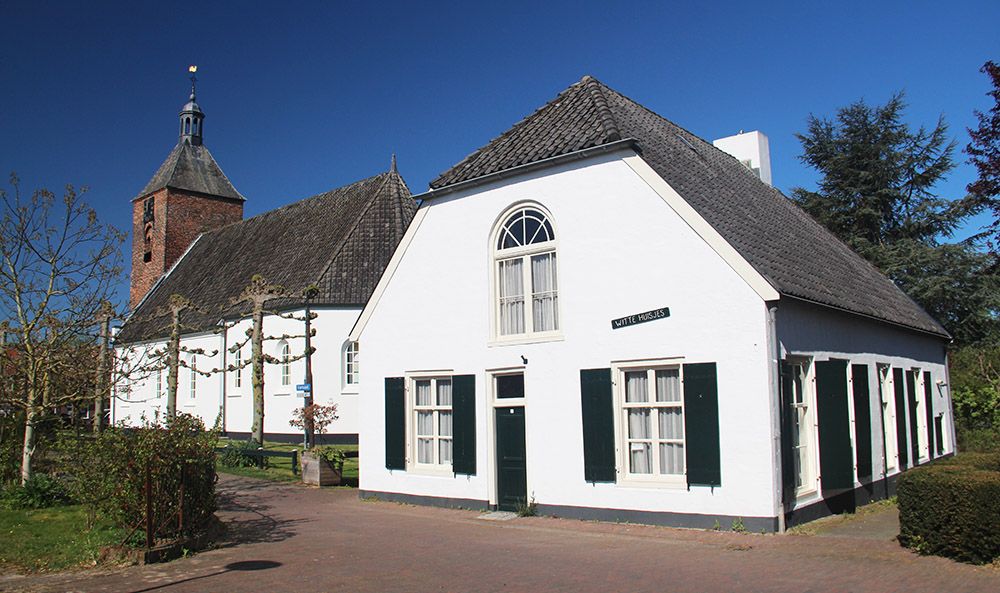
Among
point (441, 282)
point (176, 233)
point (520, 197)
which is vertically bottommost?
point (441, 282)

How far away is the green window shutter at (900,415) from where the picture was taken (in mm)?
→ 17109

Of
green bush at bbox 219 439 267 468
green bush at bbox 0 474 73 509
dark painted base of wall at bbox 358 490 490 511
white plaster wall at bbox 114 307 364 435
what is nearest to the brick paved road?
dark painted base of wall at bbox 358 490 490 511

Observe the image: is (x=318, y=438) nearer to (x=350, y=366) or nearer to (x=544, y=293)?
(x=350, y=366)

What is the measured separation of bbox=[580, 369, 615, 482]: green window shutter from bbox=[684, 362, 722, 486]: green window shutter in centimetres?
133

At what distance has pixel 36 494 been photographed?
14.5 m

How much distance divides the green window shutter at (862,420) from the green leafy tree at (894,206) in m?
20.3

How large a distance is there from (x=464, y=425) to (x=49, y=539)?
6.91m

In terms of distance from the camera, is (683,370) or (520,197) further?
(520,197)

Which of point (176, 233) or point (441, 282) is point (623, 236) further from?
point (176, 233)

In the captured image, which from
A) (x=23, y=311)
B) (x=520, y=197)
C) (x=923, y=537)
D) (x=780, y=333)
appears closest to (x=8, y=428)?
(x=23, y=311)

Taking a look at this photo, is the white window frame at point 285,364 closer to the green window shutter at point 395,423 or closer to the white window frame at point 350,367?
the white window frame at point 350,367

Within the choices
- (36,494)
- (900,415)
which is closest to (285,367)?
(36,494)

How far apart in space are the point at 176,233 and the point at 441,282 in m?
34.6

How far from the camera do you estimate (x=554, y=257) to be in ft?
47.2
